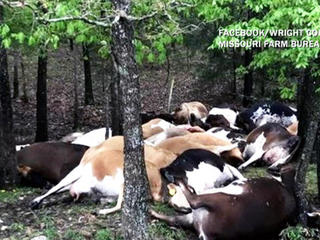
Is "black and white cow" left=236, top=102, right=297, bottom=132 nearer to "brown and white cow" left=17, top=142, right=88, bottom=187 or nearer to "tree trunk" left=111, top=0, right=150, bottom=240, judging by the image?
"brown and white cow" left=17, top=142, right=88, bottom=187

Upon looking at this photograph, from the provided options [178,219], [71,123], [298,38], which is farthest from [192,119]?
[298,38]

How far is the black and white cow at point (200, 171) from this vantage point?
7855 mm

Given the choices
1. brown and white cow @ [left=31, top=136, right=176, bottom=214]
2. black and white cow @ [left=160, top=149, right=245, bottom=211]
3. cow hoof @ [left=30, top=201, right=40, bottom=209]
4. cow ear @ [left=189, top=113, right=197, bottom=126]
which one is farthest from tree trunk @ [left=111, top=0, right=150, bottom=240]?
cow ear @ [left=189, top=113, right=197, bottom=126]

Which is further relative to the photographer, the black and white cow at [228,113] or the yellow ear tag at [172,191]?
the black and white cow at [228,113]

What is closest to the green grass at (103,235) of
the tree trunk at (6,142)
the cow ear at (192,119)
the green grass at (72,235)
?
the green grass at (72,235)

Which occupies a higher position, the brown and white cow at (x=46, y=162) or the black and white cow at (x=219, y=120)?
the brown and white cow at (x=46, y=162)

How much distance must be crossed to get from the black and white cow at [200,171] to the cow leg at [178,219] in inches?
30.9

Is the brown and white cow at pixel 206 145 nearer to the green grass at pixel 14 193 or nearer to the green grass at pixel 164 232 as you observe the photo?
the green grass at pixel 14 193

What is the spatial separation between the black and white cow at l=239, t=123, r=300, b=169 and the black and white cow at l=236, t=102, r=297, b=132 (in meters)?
4.15

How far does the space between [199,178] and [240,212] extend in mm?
1475

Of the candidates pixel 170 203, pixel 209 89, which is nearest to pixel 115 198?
pixel 170 203

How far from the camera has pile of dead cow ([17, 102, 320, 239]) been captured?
21.7ft

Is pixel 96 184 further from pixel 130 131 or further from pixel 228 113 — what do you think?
pixel 228 113

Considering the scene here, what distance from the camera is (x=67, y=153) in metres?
9.59
